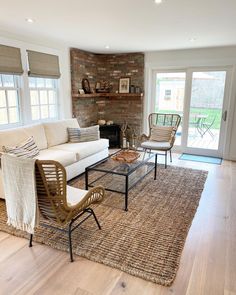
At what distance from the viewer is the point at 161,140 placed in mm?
4793

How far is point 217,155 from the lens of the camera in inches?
206

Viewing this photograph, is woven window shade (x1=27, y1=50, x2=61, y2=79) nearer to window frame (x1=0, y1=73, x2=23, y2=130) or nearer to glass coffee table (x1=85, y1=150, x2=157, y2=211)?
window frame (x1=0, y1=73, x2=23, y2=130)

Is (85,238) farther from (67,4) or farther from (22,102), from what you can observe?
(22,102)

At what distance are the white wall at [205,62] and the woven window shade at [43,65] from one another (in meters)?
2.09

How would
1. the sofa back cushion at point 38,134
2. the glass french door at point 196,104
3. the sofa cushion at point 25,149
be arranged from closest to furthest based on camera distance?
the sofa cushion at point 25,149, the sofa back cushion at point 38,134, the glass french door at point 196,104

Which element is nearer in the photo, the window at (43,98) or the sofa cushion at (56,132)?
the sofa cushion at (56,132)

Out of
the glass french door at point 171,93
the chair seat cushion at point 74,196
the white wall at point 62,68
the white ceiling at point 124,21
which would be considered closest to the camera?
the chair seat cushion at point 74,196

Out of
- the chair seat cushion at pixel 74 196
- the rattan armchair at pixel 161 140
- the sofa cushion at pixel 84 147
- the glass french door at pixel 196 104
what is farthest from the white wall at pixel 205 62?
the chair seat cushion at pixel 74 196

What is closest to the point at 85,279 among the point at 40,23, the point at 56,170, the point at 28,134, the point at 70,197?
the point at 70,197

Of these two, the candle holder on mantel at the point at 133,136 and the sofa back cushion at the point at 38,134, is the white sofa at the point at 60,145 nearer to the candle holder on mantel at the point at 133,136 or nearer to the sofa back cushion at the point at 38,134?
the sofa back cushion at the point at 38,134

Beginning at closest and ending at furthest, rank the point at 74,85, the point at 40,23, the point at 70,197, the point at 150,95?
the point at 70,197
the point at 40,23
the point at 74,85
the point at 150,95

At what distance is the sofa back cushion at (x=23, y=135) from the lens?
10.4 feet

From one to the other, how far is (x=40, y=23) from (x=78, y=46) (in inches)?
67.8

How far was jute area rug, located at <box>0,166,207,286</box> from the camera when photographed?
1987 millimetres
